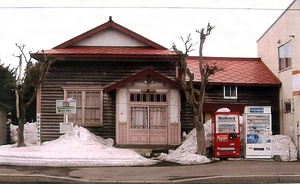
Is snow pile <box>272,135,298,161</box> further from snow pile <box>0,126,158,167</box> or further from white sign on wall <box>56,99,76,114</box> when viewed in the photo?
white sign on wall <box>56,99,76,114</box>

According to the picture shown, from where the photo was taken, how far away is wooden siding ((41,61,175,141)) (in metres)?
23.3

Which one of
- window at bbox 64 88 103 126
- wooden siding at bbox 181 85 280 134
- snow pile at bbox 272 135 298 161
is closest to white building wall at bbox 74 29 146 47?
window at bbox 64 88 103 126

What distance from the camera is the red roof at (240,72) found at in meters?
24.3

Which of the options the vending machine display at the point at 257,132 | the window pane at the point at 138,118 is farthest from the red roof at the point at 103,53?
the vending machine display at the point at 257,132

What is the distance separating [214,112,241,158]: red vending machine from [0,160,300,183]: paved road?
7.26ft

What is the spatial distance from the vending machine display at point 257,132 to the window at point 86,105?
24.9 feet

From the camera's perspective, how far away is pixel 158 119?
22516mm

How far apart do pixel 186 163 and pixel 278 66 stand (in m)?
9.05

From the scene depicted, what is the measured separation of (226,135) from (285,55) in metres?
6.10

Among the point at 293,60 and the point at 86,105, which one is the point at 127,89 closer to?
the point at 86,105

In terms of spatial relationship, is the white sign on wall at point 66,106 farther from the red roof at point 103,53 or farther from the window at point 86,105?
the red roof at point 103,53

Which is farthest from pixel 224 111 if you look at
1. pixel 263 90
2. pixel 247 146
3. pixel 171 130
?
pixel 263 90

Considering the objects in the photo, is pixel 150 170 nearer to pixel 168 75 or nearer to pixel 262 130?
pixel 262 130

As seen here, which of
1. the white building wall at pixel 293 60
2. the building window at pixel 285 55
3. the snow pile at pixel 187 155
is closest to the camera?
the snow pile at pixel 187 155
